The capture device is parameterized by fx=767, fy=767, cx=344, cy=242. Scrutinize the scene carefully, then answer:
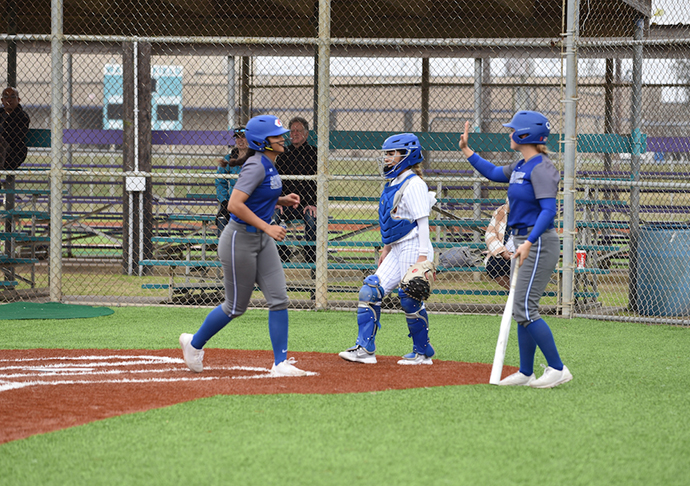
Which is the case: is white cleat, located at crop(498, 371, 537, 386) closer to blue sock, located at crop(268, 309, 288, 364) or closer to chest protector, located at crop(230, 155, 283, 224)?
blue sock, located at crop(268, 309, 288, 364)

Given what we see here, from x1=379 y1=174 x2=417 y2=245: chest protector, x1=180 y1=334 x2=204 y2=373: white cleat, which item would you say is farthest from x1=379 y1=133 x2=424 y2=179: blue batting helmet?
x1=180 y1=334 x2=204 y2=373: white cleat

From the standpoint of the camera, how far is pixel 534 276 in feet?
15.8

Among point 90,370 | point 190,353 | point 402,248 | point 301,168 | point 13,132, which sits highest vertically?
point 13,132

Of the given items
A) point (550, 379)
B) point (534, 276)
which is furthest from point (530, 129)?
point (550, 379)

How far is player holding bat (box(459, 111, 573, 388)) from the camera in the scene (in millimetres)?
4742

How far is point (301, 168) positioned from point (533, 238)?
5371 mm

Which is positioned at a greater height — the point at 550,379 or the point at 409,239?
the point at 409,239

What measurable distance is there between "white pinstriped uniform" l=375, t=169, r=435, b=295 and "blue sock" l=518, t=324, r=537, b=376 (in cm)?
96

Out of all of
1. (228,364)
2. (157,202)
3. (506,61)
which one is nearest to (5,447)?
(228,364)

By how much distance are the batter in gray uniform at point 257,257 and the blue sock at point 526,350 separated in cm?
145

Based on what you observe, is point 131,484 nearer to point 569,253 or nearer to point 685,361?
point 685,361

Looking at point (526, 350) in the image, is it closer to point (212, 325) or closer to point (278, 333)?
point (278, 333)

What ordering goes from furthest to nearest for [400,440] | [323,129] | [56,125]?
[56,125]
[323,129]
[400,440]

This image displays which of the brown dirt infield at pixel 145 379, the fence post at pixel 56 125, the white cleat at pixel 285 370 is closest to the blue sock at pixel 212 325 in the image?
the brown dirt infield at pixel 145 379
